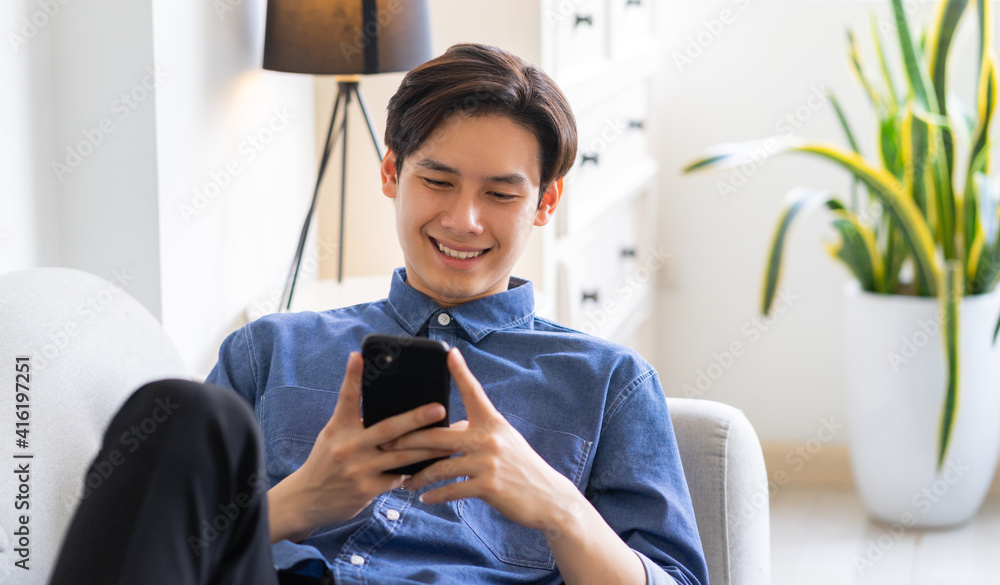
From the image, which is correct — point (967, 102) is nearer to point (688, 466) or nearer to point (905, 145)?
point (905, 145)

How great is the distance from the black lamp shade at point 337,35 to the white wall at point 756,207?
138cm

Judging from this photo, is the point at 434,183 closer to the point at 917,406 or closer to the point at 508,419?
the point at 508,419

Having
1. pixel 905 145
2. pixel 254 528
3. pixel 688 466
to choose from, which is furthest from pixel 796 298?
pixel 254 528

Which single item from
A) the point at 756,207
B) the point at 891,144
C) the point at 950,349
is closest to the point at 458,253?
the point at 950,349

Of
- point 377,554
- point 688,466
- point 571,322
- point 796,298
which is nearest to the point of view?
point 377,554

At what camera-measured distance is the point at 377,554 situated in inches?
40.6

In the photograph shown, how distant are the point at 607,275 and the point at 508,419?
4.56 feet

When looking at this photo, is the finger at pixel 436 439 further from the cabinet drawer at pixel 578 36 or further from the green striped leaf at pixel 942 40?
the green striped leaf at pixel 942 40

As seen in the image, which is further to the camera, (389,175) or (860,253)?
(860,253)

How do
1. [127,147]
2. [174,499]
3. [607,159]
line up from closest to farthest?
[174,499] < [127,147] < [607,159]

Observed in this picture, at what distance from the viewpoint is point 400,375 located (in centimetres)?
89

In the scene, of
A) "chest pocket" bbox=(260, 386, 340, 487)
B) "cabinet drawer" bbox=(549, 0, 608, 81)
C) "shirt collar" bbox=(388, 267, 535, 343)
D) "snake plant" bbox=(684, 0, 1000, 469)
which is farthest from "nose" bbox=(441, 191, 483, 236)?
"snake plant" bbox=(684, 0, 1000, 469)

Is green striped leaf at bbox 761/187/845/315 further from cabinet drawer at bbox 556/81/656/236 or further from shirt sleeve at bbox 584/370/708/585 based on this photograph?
shirt sleeve at bbox 584/370/708/585

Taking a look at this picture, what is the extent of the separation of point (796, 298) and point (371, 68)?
160 centimetres
